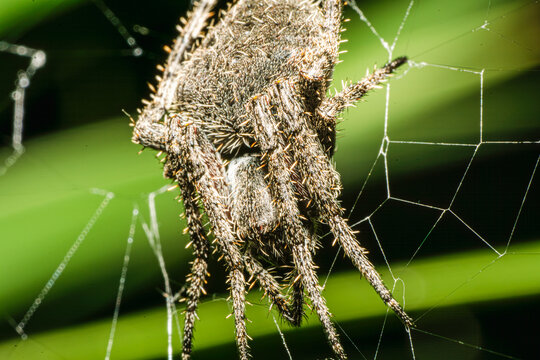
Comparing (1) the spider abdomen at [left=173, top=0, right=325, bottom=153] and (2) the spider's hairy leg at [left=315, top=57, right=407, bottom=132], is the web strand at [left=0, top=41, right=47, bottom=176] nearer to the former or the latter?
(1) the spider abdomen at [left=173, top=0, right=325, bottom=153]

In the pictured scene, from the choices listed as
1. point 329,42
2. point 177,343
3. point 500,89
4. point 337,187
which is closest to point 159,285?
point 177,343

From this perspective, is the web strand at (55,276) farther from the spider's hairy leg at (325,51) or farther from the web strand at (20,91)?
the spider's hairy leg at (325,51)

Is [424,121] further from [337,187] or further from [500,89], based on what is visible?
[337,187]

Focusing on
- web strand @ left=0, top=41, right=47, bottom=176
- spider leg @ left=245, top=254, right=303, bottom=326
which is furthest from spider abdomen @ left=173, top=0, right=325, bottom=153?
web strand @ left=0, top=41, right=47, bottom=176

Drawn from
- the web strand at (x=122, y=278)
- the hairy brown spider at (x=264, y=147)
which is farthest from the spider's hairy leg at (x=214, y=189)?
the web strand at (x=122, y=278)

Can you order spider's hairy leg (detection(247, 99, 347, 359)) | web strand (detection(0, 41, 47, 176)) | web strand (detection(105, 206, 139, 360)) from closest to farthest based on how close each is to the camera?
spider's hairy leg (detection(247, 99, 347, 359)), web strand (detection(105, 206, 139, 360)), web strand (detection(0, 41, 47, 176))
